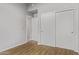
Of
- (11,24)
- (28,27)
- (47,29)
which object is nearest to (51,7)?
(47,29)

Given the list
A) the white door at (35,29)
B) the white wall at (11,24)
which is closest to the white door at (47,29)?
the white door at (35,29)

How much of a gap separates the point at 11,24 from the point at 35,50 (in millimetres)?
717

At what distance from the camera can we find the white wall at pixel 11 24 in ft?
4.60

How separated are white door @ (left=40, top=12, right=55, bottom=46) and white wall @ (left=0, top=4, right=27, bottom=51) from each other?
15.5 inches

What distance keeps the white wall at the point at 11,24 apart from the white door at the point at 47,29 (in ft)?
1.29

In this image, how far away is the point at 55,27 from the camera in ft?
5.10

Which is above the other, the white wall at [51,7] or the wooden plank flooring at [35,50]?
the white wall at [51,7]

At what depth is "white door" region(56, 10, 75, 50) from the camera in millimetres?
1472

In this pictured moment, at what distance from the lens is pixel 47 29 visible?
63.4 inches

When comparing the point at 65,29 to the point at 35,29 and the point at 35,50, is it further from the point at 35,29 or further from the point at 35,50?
the point at 35,50

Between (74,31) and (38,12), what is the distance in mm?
850

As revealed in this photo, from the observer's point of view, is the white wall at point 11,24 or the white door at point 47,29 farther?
the white door at point 47,29

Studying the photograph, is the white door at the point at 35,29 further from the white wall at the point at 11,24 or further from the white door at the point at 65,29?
the white door at the point at 65,29
